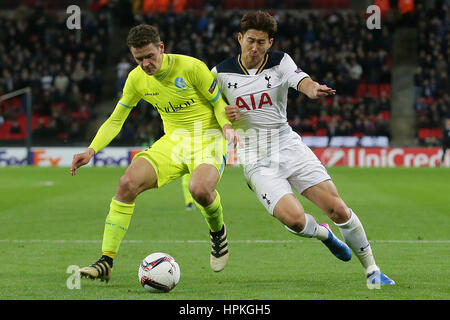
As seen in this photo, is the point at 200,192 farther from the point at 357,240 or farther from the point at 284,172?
the point at 357,240

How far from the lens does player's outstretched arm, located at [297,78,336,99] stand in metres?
5.79

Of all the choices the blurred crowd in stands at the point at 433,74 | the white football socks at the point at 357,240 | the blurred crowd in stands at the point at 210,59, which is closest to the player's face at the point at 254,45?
the white football socks at the point at 357,240

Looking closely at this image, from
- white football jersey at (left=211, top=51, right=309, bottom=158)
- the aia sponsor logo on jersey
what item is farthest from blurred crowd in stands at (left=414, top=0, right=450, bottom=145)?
the aia sponsor logo on jersey

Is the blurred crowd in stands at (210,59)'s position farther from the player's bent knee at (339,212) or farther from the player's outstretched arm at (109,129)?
the player's bent knee at (339,212)

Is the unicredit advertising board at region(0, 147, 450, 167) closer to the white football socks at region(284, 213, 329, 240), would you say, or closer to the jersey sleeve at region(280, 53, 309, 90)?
the jersey sleeve at region(280, 53, 309, 90)

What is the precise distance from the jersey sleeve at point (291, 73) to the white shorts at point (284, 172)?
501 millimetres

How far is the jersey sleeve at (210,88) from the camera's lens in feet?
21.9

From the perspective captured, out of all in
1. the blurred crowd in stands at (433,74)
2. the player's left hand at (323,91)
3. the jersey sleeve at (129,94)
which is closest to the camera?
the player's left hand at (323,91)

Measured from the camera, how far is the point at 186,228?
34.3 ft

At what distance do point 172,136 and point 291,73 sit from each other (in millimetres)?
1222

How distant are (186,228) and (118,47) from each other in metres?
19.8

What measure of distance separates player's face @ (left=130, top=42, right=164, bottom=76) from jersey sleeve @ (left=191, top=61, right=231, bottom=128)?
1.27ft

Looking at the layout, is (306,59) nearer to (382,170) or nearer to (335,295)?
(382,170)
